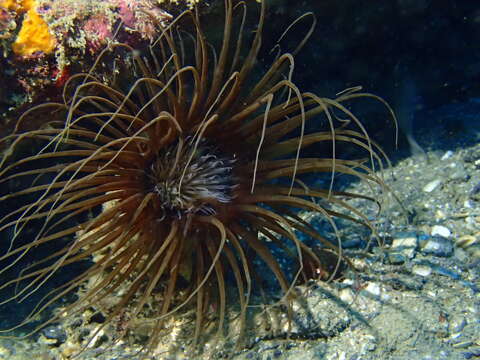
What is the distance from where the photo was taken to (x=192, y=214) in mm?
3332

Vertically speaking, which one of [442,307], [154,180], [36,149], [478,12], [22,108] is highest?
[22,108]

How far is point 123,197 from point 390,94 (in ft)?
12.8

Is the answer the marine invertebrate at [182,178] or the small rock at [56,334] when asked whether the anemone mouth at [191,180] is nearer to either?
the marine invertebrate at [182,178]

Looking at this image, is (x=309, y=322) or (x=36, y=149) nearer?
(x=309, y=322)

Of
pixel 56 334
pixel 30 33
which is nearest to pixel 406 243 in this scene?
pixel 56 334

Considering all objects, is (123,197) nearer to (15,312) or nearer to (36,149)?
(36,149)

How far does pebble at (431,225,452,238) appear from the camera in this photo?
399cm

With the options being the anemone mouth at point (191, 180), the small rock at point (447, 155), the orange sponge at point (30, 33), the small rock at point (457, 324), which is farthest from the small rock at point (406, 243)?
the orange sponge at point (30, 33)

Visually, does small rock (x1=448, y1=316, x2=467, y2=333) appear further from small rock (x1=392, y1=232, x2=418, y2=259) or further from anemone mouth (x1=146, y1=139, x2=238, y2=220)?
anemone mouth (x1=146, y1=139, x2=238, y2=220)

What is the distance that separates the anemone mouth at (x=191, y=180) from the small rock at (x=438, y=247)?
188 centimetres

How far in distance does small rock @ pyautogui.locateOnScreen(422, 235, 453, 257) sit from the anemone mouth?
6.18 ft

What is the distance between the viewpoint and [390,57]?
5.36 metres

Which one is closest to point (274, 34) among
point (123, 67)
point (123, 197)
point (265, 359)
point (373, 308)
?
point (123, 67)

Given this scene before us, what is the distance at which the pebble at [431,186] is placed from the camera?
4.54m
